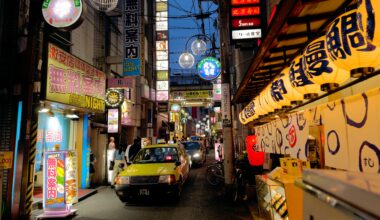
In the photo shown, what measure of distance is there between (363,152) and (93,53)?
57.0ft

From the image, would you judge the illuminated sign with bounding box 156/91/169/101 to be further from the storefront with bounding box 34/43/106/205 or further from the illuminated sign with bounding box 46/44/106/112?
the illuminated sign with bounding box 46/44/106/112

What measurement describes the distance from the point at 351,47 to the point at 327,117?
1.16 m

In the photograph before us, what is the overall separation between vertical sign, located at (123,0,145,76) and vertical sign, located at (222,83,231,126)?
6593mm

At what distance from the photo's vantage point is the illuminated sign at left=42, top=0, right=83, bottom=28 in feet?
30.3

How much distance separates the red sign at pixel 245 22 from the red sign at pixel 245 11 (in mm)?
214

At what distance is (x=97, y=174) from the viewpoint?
592 inches

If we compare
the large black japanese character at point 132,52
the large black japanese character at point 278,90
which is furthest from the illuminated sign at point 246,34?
the large black japanese character at point 132,52

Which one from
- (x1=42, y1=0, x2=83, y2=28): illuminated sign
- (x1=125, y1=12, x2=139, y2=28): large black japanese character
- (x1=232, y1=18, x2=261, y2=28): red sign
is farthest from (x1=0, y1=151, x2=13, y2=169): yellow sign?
(x1=125, y1=12, x2=139, y2=28): large black japanese character

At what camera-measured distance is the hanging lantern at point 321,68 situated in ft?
12.6

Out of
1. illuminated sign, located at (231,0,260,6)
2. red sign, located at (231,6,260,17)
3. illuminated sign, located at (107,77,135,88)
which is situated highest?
illuminated sign, located at (231,0,260,6)

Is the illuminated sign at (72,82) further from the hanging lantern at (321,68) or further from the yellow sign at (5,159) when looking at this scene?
the hanging lantern at (321,68)

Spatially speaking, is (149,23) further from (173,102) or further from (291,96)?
(291,96)

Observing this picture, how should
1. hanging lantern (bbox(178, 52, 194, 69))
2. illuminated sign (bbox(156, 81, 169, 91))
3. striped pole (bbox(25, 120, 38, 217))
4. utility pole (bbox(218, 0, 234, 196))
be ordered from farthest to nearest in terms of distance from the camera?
illuminated sign (bbox(156, 81, 169, 91)), hanging lantern (bbox(178, 52, 194, 69)), utility pole (bbox(218, 0, 234, 196)), striped pole (bbox(25, 120, 38, 217))

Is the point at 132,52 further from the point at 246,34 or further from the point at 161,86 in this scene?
the point at 161,86
